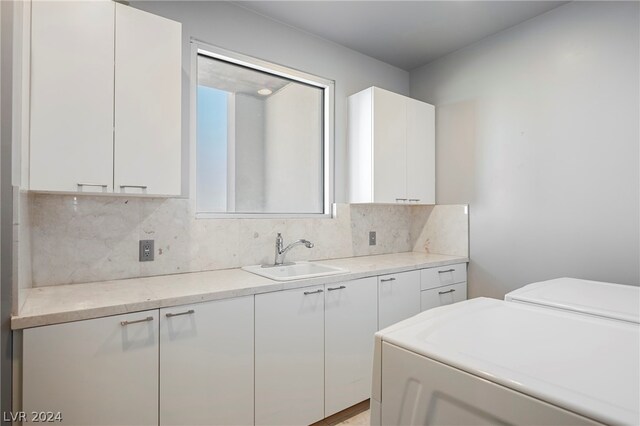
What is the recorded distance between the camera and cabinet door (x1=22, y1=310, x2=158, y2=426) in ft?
4.05

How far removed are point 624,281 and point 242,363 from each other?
7.59 ft

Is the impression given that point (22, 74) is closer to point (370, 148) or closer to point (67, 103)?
point (67, 103)

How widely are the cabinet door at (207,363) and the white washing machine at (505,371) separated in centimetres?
87

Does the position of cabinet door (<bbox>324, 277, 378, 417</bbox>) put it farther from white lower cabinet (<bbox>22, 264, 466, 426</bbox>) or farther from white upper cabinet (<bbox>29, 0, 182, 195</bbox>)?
white upper cabinet (<bbox>29, 0, 182, 195</bbox>)

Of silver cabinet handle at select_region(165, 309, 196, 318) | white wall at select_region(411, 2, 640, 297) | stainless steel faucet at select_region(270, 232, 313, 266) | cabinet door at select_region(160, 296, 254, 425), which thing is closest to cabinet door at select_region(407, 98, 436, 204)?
white wall at select_region(411, 2, 640, 297)

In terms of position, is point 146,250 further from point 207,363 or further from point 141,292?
point 207,363

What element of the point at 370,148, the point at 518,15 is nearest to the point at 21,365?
the point at 370,148

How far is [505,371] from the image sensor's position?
786 mm

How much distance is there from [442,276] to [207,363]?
1.91 m

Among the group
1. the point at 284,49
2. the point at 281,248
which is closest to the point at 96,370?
the point at 281,248

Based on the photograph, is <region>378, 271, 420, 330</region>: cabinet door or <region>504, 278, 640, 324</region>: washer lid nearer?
<region>504, 278, 640, 324</region>: washer lid

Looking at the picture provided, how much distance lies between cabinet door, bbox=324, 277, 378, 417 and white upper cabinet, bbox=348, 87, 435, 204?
817mm

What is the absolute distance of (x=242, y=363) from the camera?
169cm

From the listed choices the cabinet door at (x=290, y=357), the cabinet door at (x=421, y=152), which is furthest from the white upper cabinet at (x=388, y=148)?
the cabinet door at (x=290, y=357)
